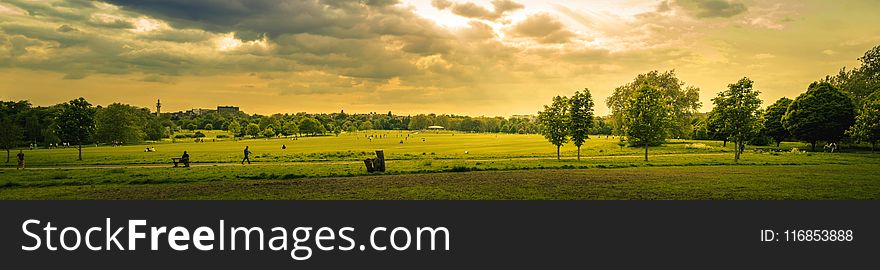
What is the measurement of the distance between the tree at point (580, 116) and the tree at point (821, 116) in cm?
3667

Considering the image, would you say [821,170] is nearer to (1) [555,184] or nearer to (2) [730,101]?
(2) [730,101]

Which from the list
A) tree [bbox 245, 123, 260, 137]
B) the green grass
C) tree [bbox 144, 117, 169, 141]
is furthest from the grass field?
tree [bbox 245, 123, 260, 137]

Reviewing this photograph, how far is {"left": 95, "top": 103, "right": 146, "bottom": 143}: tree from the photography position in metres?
98.6

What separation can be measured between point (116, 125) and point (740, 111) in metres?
114

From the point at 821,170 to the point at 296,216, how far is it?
39677 mm

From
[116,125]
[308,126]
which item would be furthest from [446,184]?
[308,126]

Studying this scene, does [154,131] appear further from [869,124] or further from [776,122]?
[869,124]

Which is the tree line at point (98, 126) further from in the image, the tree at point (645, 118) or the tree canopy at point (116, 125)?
the tree at point (645, 118)

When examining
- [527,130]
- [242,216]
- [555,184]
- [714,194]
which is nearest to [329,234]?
[242,216]

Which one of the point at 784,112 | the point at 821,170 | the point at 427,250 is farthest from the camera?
the point at 784,112

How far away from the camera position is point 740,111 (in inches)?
1937

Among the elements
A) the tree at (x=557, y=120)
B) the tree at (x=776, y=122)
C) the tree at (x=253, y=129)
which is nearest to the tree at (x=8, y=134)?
the tree at (x=557, y=120)

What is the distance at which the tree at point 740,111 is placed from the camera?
4878cm

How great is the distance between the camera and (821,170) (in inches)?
1407
